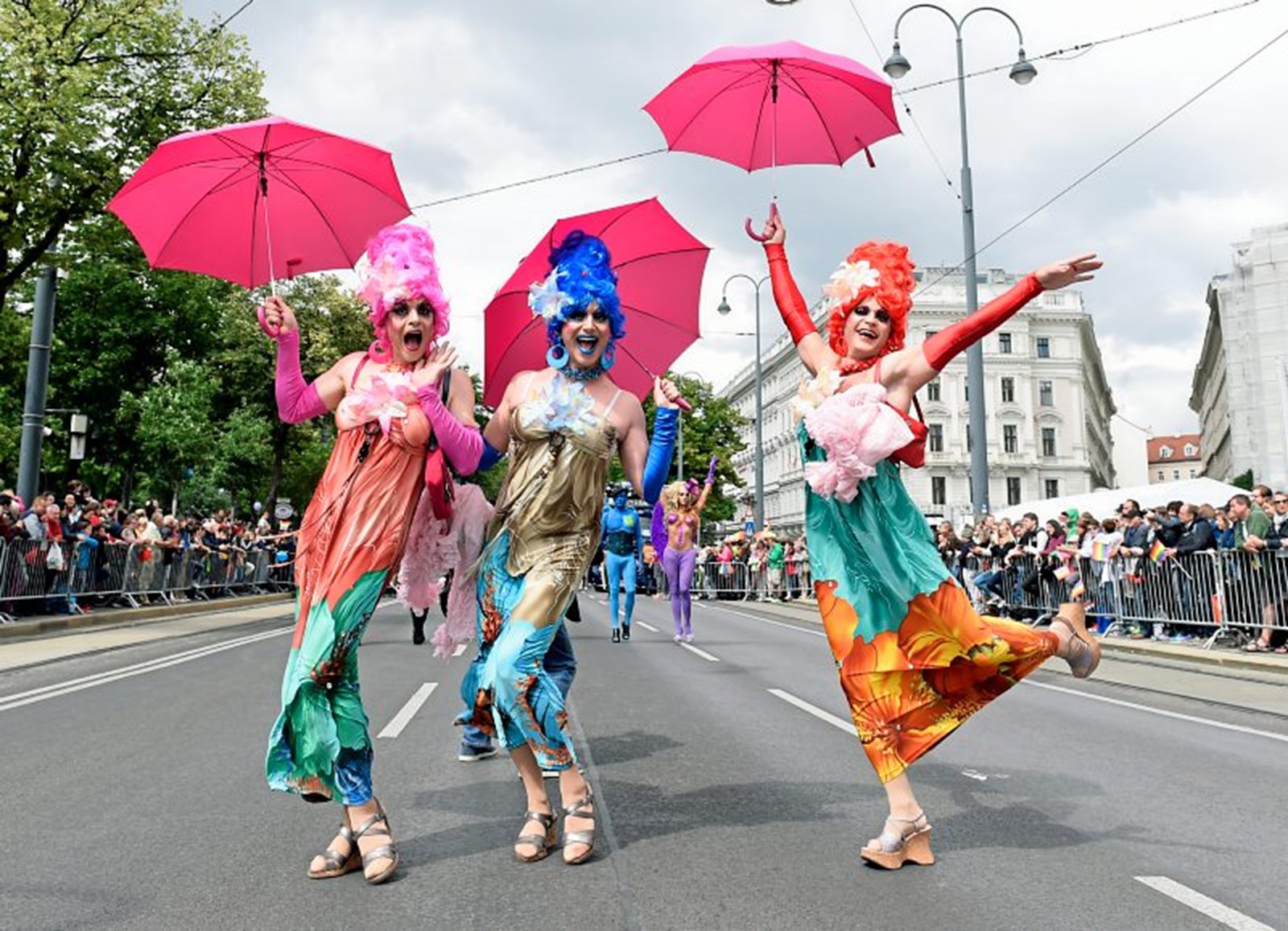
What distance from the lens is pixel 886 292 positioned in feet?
14.3

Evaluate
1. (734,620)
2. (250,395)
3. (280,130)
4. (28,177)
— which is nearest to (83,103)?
(28,177)

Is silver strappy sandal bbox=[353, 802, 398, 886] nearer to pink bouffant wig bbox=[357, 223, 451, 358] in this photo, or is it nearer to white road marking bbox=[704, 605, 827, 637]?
pink bouffant wig bbox=[357, 223, 451, 358]

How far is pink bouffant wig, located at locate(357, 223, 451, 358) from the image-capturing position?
163 inches

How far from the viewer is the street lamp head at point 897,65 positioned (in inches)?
712

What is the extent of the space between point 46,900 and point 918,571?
128 inches

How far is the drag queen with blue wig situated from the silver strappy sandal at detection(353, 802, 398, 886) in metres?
0.48

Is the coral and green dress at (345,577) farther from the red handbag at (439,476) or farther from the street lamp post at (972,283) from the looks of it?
the street lamp post at (972,283)

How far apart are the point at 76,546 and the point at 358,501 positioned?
1524 cm

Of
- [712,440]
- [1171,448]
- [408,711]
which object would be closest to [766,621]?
[408,711]

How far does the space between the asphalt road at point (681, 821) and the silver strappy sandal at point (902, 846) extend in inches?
2.1

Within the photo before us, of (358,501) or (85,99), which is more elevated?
(85,99)

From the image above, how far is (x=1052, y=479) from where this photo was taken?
7269 centimetres

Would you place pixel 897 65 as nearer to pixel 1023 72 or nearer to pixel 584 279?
pixel 1023 72

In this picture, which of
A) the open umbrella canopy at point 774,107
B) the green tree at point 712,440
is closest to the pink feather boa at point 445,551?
the open umbrella canopy at point 774,107
